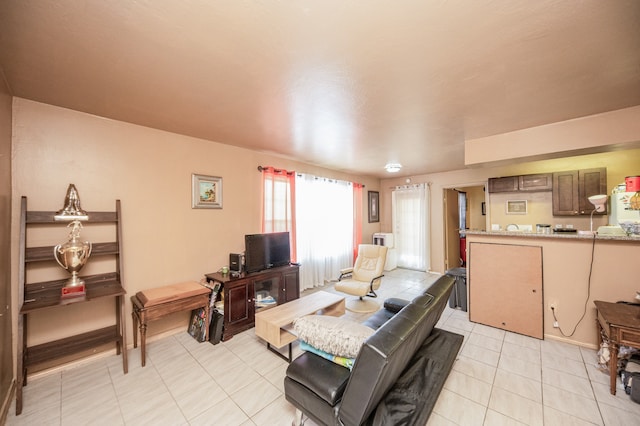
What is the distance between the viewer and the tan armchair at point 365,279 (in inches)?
146

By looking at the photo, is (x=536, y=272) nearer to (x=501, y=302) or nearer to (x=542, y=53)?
(x=501, y=302)

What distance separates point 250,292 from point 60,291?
70.0 inches

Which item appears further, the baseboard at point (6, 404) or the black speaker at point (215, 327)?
the black speaker at point (215, 327)

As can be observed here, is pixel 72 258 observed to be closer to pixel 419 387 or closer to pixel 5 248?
pixel 5 248

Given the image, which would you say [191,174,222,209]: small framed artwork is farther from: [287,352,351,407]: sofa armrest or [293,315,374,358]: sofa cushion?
[287,352,351,407]: sofa armrest

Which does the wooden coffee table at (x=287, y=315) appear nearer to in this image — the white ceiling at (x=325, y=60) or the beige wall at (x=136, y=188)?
the beige wall at (x=136, y=188)

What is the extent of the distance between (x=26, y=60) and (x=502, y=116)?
13.0ft

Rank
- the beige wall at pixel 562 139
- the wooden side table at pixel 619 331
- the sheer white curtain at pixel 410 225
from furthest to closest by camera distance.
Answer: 1. the sheer white curtain at pixel 410 225
2. the beige wall at pixel 562 139
3. the wooden side table at pixel 619 331

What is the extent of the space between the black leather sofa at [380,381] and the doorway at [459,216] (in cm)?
461

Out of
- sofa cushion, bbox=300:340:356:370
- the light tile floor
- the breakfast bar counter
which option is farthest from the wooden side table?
sofa cushion, bbox=300:340:356:370

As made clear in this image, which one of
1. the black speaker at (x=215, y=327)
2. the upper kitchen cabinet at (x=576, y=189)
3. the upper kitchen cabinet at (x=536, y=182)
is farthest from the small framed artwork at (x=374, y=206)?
the black speaker at (x=215, y=327)

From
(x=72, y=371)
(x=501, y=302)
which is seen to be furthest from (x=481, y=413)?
(x=72, y=371)

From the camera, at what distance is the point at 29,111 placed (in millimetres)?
2139

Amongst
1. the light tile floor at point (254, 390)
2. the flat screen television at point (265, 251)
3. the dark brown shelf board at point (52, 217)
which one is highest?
the dark brown shelf board at point (52, 217)
